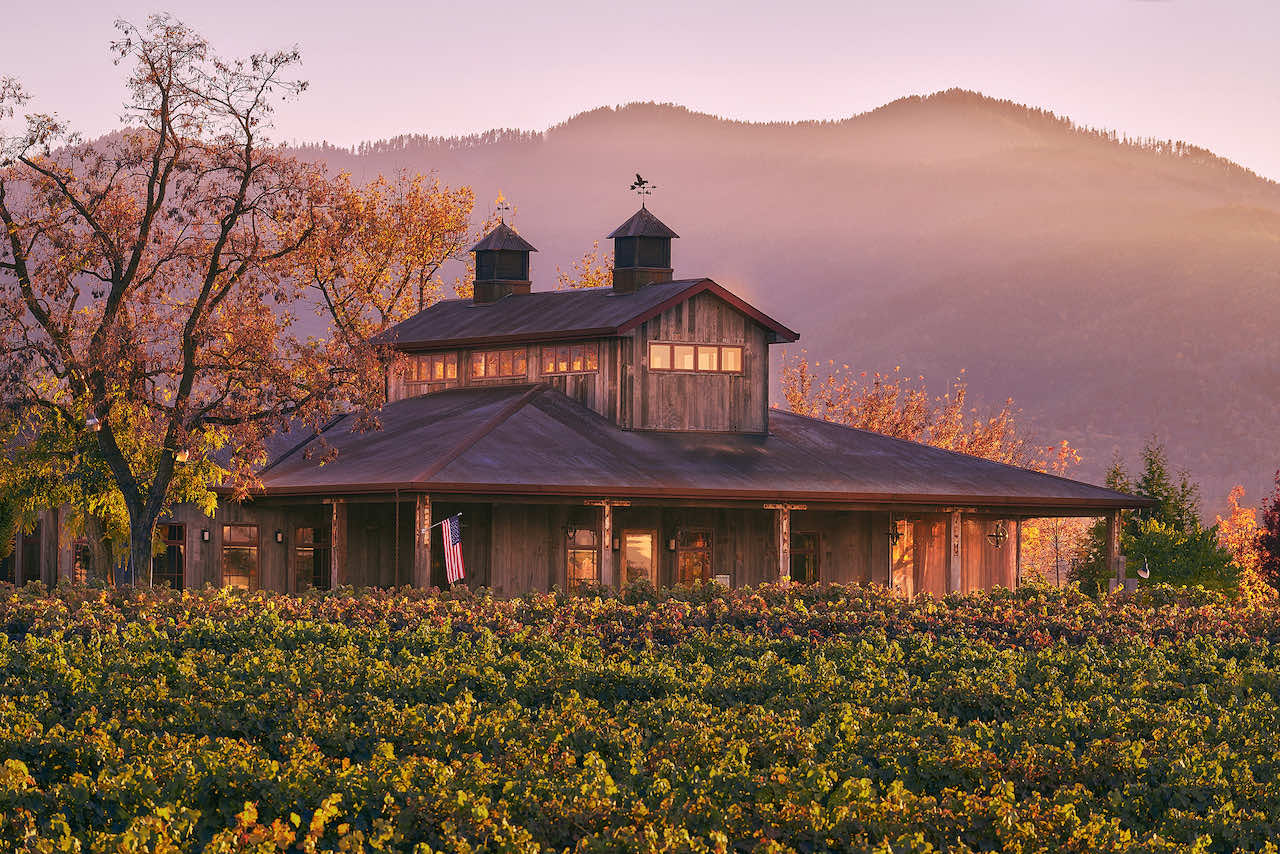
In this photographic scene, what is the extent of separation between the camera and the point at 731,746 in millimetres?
12039

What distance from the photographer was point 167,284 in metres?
35.8

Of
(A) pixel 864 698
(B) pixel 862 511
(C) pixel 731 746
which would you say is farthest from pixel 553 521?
(C) pixel 731 746

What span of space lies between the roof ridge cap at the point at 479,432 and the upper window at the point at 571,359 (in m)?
0.50

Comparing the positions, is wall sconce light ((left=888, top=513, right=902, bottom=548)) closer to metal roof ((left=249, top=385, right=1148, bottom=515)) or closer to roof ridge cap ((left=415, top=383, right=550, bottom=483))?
metal roof ((left=249, top=385, right=1148, bottom=515))

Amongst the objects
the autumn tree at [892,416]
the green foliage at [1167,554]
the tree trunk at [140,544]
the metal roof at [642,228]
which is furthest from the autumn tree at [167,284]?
the autumn tree at [892,416]

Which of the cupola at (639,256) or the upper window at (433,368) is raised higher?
the cupola at (639,256)

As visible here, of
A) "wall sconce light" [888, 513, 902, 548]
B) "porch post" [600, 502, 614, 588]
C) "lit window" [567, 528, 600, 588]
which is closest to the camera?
"porch post" [600, 502, 614, 588]

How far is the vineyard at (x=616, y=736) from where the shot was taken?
10.4 metres

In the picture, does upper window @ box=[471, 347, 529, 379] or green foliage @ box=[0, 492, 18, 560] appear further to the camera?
green foliage @ box=[0, 492, 18, 560]

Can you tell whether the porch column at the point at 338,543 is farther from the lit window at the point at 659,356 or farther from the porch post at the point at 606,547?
the lit window at the point at 659,356

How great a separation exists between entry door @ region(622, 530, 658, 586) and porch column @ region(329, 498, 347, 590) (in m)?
5.70

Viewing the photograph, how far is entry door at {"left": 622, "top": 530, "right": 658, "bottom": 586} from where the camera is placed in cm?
3631

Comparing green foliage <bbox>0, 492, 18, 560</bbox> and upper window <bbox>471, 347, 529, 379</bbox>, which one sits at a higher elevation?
upper window <bbox>471, 347, 529, 379</bbox>

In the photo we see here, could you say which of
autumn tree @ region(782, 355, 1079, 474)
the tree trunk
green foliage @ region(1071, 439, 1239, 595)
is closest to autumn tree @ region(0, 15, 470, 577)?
the tree trunk
